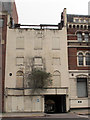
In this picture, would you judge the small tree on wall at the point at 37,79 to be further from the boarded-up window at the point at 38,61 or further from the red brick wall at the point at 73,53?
the red brick wall at the point at 73,53

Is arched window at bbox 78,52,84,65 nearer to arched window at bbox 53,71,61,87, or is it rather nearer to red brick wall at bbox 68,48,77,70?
red brick wall at bbox 68,48,77,70

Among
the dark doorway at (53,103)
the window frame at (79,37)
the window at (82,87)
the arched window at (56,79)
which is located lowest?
the dark doorway at (53,103)

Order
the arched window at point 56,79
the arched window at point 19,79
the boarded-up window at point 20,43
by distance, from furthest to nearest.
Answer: the boarded-up window at point 20,43, the arched window at point 56,79, the arched window at point 19,79

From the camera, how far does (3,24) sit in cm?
3005

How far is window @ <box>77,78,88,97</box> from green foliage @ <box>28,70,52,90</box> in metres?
4.73

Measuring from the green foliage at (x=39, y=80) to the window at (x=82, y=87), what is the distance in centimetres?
473

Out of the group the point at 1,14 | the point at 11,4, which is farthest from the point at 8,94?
the point at 11,4

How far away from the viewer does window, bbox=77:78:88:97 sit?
29339 mm

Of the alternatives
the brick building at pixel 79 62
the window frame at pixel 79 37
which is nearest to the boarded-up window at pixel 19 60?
the brick building at pixel 79 62

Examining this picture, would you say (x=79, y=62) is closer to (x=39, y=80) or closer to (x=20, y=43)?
(x=39, y=80)

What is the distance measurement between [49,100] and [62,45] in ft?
29.7

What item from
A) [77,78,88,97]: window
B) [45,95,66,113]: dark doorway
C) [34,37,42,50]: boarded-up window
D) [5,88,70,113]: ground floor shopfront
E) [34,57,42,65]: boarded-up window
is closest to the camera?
[5,88,70,113]: ground floor shopfront

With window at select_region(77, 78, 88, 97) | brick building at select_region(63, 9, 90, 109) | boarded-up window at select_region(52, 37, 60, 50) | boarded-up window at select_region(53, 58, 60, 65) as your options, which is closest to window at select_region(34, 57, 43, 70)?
boarded-up window at select_region(53, 58, 60, 65)

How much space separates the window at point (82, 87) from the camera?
2934cm
